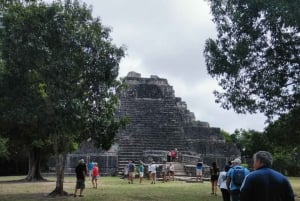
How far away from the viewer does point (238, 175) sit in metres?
10.4

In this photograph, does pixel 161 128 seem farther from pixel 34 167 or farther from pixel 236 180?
pixel 236 180

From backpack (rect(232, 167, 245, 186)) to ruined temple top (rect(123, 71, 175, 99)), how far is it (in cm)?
3336

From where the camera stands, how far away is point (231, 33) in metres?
16.4

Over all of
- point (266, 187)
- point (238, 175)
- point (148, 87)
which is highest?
point (148, 87)

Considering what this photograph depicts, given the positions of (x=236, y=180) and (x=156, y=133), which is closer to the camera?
(x=236, y=180)

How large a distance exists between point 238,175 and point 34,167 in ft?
73.7

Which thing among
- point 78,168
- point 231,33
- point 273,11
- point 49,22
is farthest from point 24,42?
point 273,11

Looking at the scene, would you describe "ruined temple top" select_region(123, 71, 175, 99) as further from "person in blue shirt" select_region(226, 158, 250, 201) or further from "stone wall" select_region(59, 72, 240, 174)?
"person in blue shirt" select_region(226, 158, 250, 201)

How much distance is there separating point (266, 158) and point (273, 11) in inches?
355

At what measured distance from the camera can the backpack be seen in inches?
407

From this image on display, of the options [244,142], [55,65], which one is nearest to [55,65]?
[55,65]

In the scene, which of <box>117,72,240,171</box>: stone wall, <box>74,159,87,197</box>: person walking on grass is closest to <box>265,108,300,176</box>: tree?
<box>74,159,87,197</box>: person walking on grass

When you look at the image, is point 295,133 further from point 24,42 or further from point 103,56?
point 24,42

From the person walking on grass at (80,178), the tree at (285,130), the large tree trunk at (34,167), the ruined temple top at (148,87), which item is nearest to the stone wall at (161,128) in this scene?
the ruined temple top at (148,87)
